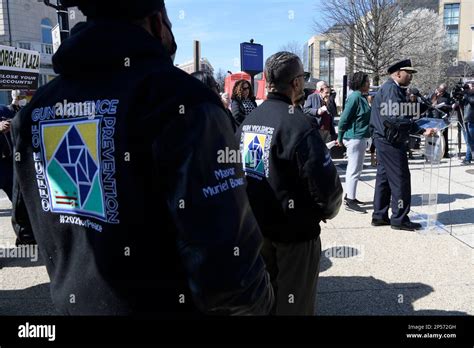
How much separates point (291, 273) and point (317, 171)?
2.14 ft

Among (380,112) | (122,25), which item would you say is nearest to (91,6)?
(122,25)

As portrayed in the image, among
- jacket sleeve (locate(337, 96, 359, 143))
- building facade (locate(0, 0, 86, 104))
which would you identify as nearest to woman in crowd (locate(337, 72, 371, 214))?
jacket sleeve (locate(337, 96, 359, 143))

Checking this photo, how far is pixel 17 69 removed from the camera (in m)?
7.61

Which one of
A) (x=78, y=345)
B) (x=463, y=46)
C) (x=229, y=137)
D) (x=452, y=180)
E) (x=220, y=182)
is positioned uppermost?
(x=463, y=46)

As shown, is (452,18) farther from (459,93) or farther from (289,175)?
(289,175)

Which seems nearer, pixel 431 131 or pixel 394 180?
pixel 431 131

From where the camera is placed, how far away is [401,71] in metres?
5.49

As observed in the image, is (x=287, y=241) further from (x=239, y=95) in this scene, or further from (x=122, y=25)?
(x=239, y=95)

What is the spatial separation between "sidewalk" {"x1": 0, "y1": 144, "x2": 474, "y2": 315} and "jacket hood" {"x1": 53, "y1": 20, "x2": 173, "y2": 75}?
9.44ft

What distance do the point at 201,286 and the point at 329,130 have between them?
8.18m

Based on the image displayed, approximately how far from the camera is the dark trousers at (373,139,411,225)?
5.46 meters

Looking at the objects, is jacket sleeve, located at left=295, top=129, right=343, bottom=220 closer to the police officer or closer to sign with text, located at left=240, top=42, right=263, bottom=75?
the police officer

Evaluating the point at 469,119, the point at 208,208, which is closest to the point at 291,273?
the point at 208,208

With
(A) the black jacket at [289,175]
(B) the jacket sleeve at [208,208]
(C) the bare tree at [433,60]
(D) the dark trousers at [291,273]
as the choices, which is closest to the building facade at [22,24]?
(C) the bare tree at [433,60]
